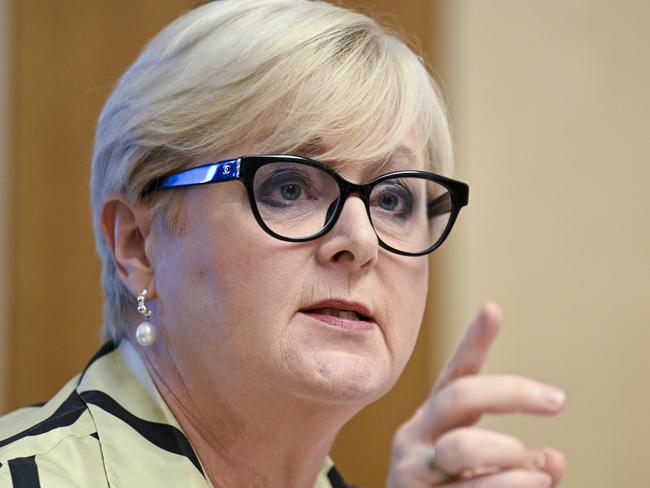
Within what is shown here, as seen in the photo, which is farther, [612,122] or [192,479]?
[612,122]

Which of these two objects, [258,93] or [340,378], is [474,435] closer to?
[340,378]

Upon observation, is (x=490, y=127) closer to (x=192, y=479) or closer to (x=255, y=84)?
(x=255, y=84)

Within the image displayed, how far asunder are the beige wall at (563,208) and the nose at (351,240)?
1.37m

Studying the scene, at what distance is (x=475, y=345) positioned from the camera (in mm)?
949

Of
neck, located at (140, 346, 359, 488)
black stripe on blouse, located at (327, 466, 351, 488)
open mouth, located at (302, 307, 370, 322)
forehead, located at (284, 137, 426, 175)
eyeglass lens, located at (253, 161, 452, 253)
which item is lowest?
black stripe on blouse, located at (327, 466, 351, 488)

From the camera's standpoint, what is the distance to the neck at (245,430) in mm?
1317

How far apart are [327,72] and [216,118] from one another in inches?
7.3

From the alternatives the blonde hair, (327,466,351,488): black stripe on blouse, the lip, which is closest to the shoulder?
the blonde hair

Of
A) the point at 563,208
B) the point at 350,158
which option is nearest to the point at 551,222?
the point at 563,208

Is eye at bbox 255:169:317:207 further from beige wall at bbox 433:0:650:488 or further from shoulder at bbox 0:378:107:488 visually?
beige wall at bbox 433:0:650:488

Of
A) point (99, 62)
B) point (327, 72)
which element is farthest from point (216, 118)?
point (99, 62)

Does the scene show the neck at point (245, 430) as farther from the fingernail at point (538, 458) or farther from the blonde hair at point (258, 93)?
the fingernail at point (538, 458)

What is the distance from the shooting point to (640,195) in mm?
2686

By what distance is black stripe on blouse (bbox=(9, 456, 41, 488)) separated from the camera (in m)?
1.11
